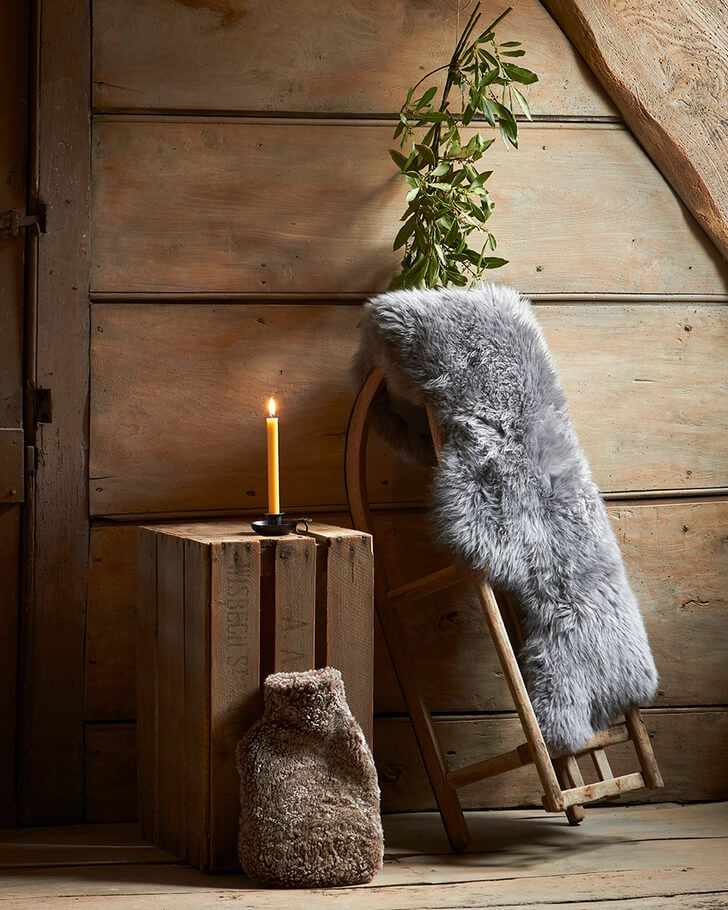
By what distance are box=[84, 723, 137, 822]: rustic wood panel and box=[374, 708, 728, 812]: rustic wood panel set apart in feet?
1.43

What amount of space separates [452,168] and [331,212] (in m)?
0.23

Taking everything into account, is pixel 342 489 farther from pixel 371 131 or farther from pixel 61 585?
pixel 371 131

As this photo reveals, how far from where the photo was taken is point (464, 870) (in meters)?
1.55

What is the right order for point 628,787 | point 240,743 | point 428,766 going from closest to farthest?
1. point 240,743
2. point 628,787
3. point 428,766

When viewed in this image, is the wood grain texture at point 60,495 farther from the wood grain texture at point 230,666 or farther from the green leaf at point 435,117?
the green leaf at point 435,117

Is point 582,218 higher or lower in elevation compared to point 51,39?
lower

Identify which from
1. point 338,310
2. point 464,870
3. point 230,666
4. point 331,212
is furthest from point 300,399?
point 464,870

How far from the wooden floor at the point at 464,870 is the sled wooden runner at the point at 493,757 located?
0.25 feet

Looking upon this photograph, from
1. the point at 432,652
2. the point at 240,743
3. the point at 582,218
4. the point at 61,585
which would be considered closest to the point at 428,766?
the point at 432,652

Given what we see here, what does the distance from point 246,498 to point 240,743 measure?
51 centimetres

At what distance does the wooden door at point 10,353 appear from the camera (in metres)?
1.76

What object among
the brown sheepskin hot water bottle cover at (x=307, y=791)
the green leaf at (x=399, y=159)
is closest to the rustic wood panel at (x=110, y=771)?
the brown sheepskin hot water bottle cover at (x=307, y=791)

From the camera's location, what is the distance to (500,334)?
1625 mm

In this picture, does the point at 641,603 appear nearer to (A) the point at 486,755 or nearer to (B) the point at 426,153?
(A) the point at 486,755
